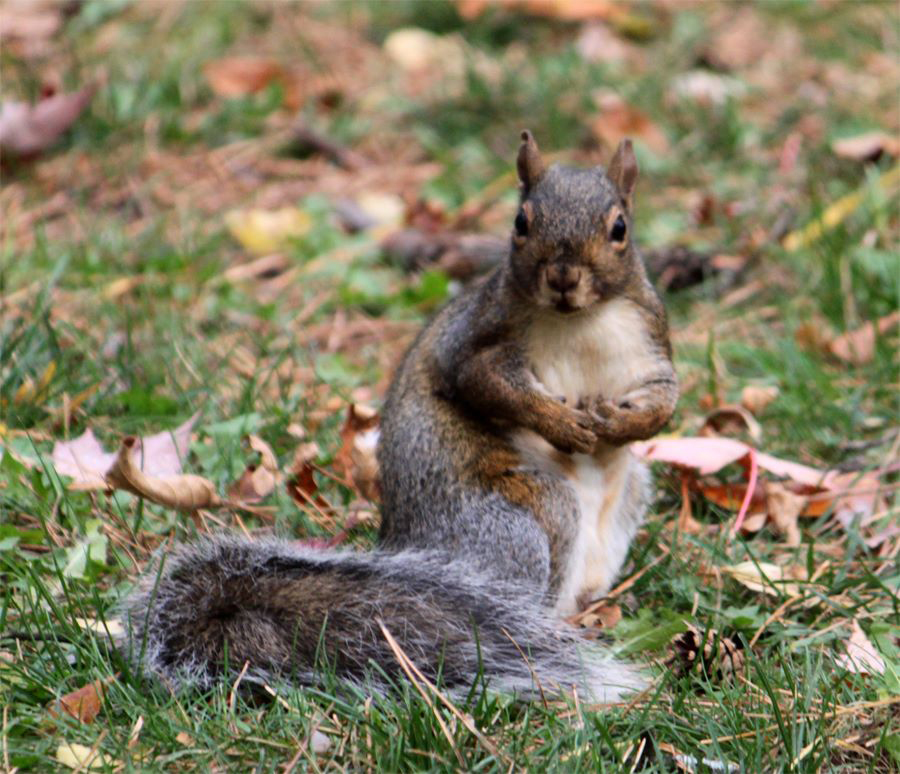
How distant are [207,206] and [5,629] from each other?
97.7 inches

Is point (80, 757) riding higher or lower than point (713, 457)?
higher

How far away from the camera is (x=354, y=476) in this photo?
107 inches

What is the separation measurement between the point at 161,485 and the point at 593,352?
79 centimetres

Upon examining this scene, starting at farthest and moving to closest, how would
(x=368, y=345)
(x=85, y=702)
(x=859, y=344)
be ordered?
(x=368, y=345) < (x=859, y=344) < (x=85, y=702)

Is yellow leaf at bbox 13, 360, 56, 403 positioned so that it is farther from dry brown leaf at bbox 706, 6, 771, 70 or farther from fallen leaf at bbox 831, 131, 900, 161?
dry brown leaf at bbox 706, 6, 771, 70

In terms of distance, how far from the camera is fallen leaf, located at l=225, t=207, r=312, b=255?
4109 millimetres

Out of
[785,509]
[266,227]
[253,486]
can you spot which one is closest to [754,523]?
[785,509]

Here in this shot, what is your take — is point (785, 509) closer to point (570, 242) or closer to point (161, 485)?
point (570, 242)

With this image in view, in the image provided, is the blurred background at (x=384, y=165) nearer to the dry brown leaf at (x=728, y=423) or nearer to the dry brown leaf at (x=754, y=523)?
the dry brown leaf at (x=728, y=423)

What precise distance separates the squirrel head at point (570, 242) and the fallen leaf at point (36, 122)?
102 inches

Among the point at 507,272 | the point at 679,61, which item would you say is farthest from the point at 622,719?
A: the point at 679,61

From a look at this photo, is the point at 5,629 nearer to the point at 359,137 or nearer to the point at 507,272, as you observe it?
the point at 507,272

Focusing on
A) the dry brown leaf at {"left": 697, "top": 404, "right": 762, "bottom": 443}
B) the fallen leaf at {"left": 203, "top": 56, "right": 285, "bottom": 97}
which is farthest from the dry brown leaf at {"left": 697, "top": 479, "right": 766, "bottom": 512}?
the fallen leaf at {"left": 203, "top": 56, "right": 285, "bottom": 97}

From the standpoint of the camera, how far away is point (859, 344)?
3359 mm
